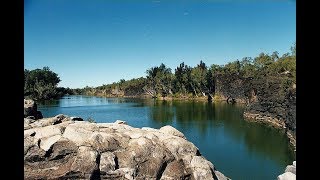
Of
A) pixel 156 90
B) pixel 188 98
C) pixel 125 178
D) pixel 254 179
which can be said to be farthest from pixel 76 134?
pixel 156 90

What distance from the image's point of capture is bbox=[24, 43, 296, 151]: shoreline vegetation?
28239 millimetres

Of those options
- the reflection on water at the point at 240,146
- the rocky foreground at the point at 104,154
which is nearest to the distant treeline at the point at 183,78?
the reflection on water at the point at 240,146

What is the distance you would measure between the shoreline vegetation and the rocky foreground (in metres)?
13.4

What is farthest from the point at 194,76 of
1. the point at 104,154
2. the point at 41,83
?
the point at 104,154

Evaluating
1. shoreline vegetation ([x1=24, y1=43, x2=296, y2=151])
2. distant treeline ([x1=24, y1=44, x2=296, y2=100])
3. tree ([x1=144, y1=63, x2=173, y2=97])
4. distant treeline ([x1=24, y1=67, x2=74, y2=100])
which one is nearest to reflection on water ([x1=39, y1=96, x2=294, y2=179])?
shoreline vegetation ([x1=24, y1=43, x2=296, y2=151])

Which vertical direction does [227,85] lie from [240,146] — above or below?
above

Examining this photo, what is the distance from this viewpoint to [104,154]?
9.84 m

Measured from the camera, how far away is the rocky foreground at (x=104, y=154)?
9367mm

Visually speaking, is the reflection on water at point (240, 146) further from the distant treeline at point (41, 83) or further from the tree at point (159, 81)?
the tree at point (159, 81)

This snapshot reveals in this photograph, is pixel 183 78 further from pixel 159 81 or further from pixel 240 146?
pixel 240 146

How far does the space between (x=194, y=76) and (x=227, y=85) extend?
635cm
